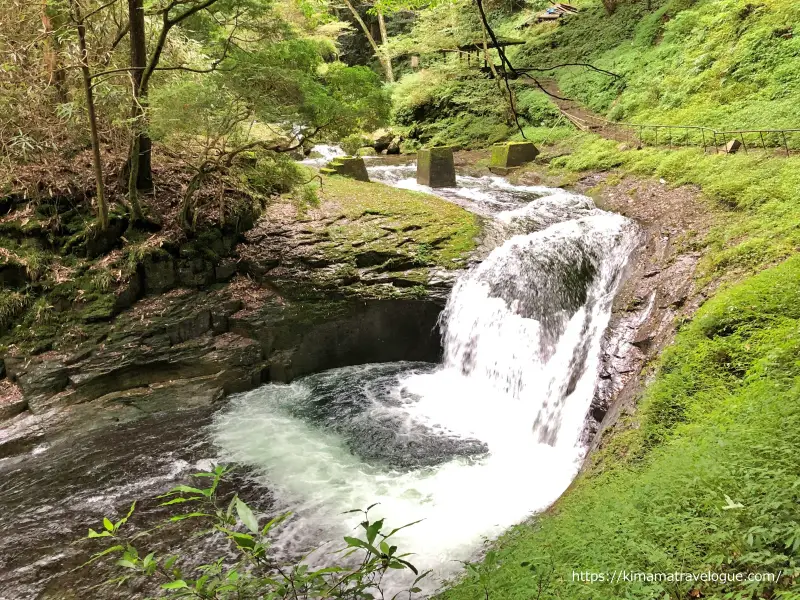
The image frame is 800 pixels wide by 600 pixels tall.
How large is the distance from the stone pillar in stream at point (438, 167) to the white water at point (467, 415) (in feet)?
11.2

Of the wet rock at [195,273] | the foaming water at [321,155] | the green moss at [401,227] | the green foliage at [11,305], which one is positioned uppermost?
the foaming water at [321,155]

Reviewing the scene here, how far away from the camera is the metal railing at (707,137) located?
895cm

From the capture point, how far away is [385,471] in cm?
633

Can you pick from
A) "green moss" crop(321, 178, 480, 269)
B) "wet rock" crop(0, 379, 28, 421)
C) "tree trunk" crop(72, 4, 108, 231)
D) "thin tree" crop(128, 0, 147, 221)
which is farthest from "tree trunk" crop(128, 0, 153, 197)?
"green moss" crop(321, 178, 480, 269)

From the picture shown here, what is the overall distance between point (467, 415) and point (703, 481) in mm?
4456

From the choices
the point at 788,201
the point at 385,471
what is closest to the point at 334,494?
the point at 385,471

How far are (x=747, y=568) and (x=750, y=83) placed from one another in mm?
12983

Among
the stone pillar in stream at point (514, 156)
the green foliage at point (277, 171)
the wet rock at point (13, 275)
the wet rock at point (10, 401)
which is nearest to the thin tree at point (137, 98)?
the green foliage at point (277, 171)

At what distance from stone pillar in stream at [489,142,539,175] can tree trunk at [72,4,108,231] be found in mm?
10736

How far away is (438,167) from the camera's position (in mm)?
13609

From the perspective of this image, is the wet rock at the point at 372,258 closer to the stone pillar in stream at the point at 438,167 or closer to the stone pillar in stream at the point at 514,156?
the stone pillar in stream at the point at 438,167

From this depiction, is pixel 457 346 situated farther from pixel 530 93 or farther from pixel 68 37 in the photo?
pixel 530 93

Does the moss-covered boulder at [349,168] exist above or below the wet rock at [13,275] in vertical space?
above

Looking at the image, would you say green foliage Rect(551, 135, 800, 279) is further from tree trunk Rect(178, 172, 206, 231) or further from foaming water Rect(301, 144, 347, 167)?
foaming water Rect(301, 144, 347, 167)
